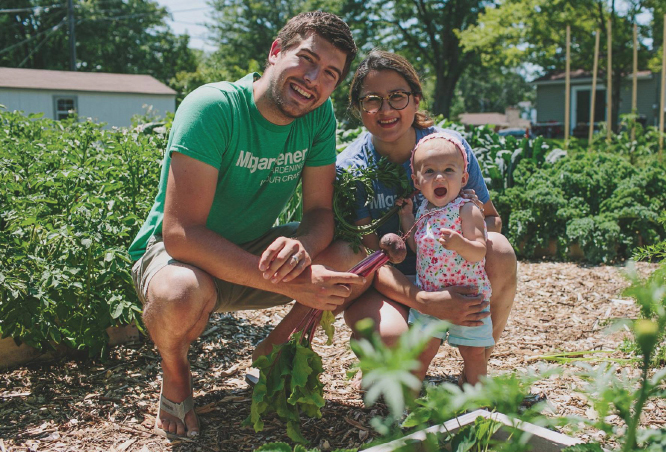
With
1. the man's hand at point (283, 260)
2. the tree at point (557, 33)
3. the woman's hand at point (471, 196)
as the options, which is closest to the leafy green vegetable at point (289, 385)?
the man's hand at point (283, 260)

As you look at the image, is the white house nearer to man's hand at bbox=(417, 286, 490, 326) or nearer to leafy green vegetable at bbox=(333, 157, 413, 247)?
leafy green vegetable at bbox=(333, 157, 413, 247)

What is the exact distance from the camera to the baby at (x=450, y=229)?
93.1 inches

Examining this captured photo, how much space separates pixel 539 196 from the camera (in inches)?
219

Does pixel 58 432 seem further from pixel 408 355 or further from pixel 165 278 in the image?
pixel 408 355

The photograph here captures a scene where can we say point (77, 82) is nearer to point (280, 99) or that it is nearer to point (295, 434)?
point (280, 99)

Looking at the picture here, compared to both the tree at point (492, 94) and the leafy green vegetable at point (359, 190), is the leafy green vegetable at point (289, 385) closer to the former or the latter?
the leafy green vegetable at point (359, 190)

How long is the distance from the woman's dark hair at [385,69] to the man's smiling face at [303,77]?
0.80 ft

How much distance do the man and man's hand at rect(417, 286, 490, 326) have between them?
34cm

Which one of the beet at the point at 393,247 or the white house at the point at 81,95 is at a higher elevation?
the white house at the point at 81,95

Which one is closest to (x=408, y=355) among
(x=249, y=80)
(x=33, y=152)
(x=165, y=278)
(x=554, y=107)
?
(x=165, y=278)

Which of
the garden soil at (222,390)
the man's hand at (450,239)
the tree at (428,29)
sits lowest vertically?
the garden soil at (222,390)

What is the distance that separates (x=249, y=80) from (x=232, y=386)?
4.83 feet

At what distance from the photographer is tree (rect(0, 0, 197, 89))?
37875 mm

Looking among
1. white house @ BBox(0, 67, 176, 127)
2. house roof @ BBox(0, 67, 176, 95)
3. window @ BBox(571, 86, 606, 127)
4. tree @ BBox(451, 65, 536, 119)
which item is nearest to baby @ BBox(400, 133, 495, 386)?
white house @ BBox(0, 67, 176, 127)
